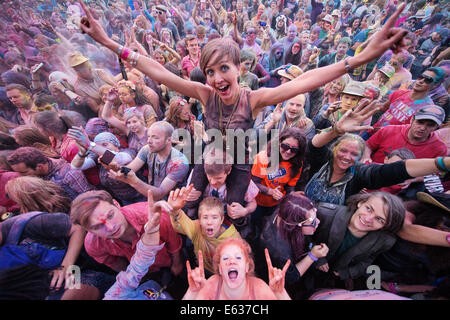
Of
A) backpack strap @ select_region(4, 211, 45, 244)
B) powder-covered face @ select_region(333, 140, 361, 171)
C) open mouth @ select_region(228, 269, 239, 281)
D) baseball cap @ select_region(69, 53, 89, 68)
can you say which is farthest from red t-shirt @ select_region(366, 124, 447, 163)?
baseball cap @ select_region(69, 53, 89, 68)

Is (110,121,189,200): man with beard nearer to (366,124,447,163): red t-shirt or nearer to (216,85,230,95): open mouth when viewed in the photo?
(216,85,230,95): open mouth

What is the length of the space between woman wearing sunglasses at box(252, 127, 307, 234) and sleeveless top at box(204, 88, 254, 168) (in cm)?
41

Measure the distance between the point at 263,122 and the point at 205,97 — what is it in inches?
35.1

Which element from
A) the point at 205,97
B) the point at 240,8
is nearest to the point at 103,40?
the point at 205,97

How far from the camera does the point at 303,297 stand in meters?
1.47

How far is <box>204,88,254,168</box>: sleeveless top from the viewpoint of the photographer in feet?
3.95

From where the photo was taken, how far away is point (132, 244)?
4.42 feet

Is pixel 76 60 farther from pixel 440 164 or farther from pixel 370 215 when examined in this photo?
pixel 440 164

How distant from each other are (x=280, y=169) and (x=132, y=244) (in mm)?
1328

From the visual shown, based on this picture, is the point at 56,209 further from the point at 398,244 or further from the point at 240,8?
the point at 240,8

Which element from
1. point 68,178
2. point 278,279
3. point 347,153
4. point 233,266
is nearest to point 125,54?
point 68,178

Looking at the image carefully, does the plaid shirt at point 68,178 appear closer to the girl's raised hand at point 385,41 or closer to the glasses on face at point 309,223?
the glasses on face at point 309,223

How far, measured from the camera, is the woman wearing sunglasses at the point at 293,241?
51.8 inches

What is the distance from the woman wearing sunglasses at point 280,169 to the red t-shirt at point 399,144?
0.74m
